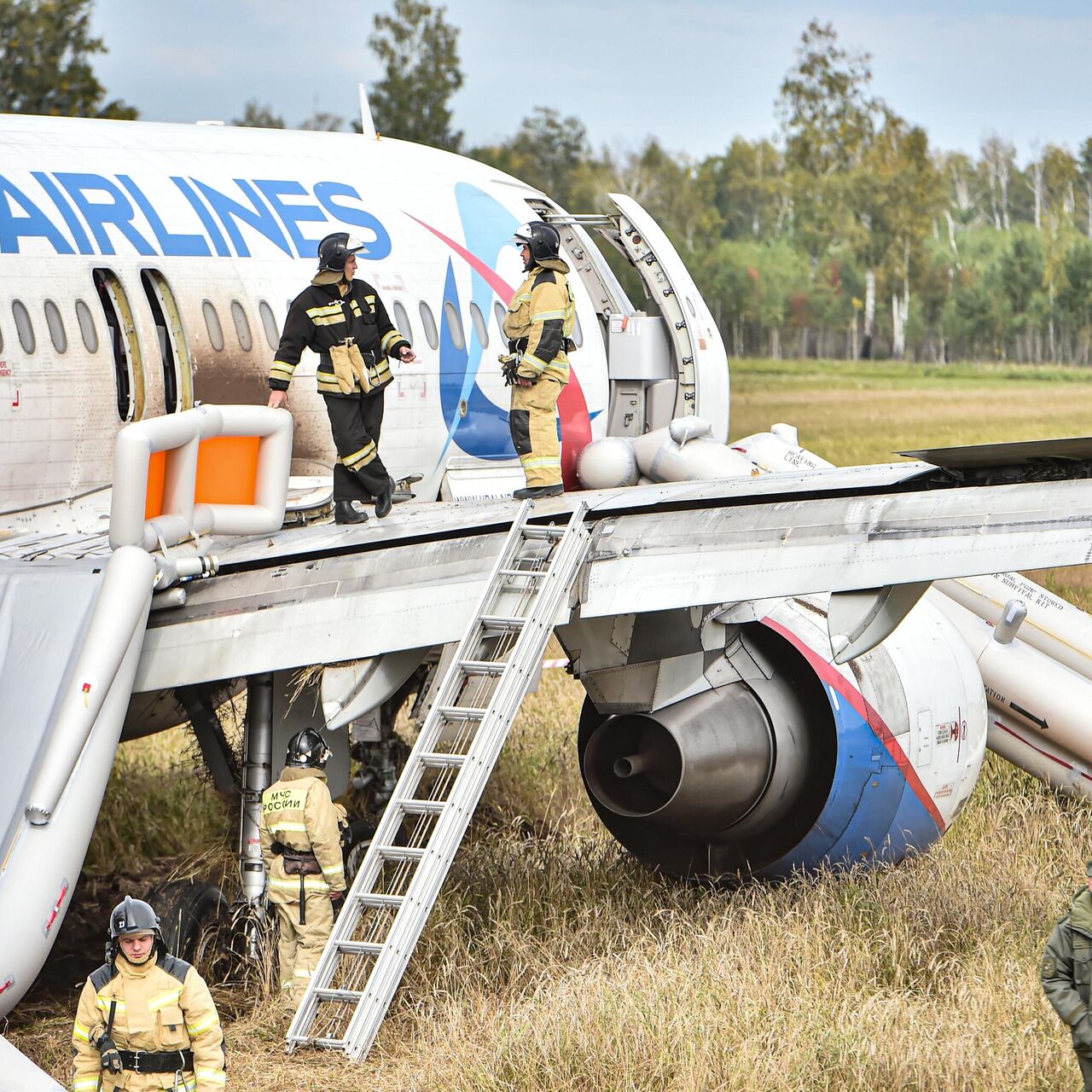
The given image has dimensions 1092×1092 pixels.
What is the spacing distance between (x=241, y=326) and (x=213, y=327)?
27 cm

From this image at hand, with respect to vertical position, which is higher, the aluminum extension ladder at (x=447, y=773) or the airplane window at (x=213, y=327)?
the airplane window at (x=213, y=327)

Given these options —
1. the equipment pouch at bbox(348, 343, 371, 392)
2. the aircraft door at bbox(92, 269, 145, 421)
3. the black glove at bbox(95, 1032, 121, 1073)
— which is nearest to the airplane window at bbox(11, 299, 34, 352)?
the aircraft door at bbox(92, 269, 145, 421)

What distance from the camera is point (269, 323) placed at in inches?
541

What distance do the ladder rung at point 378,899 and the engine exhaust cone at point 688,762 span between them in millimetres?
3016

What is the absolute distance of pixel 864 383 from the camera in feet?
221

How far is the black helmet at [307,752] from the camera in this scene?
1062cm

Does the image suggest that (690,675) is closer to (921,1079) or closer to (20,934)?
(921,1079)

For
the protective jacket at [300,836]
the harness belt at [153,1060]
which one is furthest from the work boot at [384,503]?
the harness belt at [153,1060]

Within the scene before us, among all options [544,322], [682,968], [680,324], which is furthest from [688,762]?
[680,324]

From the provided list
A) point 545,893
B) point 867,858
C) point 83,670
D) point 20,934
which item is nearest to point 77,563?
point 83,670

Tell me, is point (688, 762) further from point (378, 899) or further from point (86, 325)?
point (86, 325)

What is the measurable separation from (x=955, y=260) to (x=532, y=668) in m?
70.4

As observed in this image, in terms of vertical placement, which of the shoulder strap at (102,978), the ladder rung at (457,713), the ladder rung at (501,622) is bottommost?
the shoulder strap at (102,978)

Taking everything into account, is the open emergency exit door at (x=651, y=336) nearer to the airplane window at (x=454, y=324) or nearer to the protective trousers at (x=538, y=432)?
the airplane window at (x=454, y=324)
